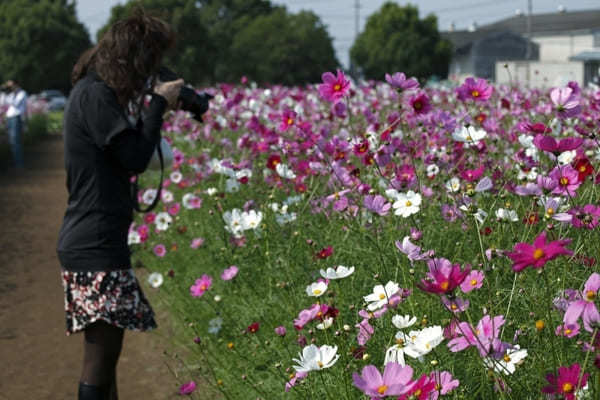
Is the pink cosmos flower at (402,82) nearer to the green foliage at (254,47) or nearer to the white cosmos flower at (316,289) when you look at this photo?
the white cosmos flower at (316,289)

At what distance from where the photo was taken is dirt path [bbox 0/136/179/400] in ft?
11.6

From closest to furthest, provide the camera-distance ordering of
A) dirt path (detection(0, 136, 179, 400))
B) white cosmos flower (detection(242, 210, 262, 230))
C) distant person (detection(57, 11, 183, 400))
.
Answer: distant person (detection(57, 11, 183, 400)) < white cosmos flower (detection(242, 210, 262, 230)) < dirt path (detection(0, 136, 179, 400))

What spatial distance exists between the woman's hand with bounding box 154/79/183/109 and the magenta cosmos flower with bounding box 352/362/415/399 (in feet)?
4.51

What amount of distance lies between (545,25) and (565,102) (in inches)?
2402

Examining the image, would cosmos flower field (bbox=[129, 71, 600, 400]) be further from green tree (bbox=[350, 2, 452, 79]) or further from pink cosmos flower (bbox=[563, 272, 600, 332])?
green tree (bbox=[350, 2, 452, 79])

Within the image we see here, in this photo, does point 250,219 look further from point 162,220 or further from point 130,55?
point 162,220

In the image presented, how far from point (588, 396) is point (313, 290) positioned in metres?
0.75

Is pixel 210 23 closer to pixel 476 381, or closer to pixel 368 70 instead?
pixel 368 70

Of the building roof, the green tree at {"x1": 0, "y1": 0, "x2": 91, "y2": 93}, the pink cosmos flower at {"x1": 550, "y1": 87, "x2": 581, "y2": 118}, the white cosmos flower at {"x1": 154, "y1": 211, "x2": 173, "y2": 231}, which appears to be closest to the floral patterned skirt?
the pink cosmos flower at {"x1": 550, "y1": 87, "x2": 581, "y2": 118}

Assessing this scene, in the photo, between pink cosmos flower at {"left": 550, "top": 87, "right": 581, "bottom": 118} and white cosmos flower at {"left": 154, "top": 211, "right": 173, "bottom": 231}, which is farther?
white cosmos flower at {"left": 154, "top": 211, "right": 173, "bottom": 231}

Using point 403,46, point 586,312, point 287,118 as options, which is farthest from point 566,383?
point 403,46

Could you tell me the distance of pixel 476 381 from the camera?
2.20 metres

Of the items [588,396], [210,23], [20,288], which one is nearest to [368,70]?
[210,23]

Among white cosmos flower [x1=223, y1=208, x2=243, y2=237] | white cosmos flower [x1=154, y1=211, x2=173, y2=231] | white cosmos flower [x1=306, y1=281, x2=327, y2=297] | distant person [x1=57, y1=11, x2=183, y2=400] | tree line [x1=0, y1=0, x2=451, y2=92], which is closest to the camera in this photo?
white cosmos flower [x1=306, y1=281, x2=327, y2=297]
